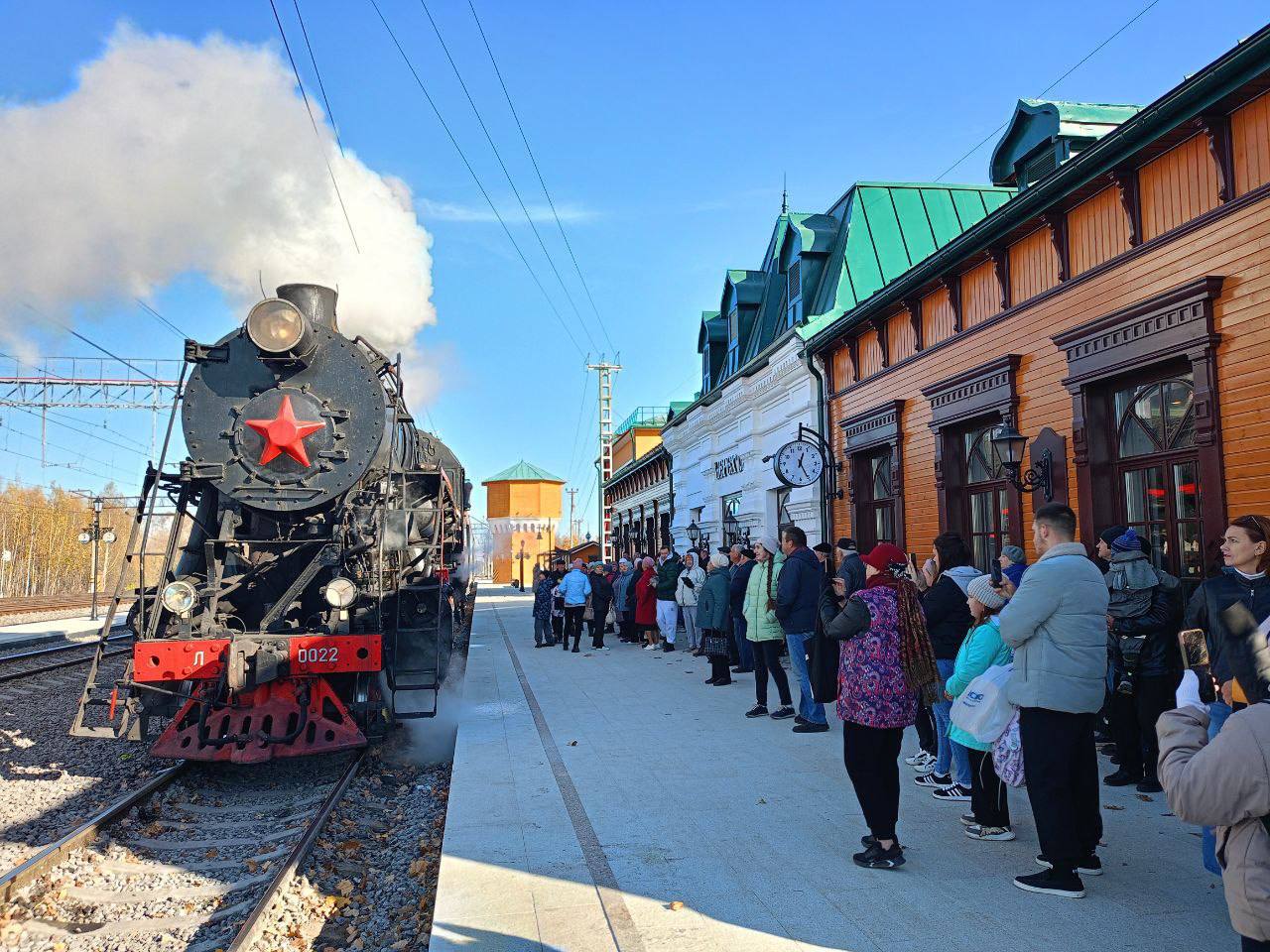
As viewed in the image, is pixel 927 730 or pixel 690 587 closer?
pixel 927 730

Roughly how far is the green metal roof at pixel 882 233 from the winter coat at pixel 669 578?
4178mm

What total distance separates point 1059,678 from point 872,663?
0.85 meters

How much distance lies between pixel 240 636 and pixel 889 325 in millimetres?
8749

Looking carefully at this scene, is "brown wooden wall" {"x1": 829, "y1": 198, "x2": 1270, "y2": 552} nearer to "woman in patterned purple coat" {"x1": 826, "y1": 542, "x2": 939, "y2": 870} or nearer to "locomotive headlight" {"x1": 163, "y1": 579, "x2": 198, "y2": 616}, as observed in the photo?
"woman in patterned purple coat" {"x1": 826, "y1": 542, "x2": 939, "y2": 870}

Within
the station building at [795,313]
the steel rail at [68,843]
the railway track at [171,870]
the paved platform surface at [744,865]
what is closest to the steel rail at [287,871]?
the railway track at [171,870]

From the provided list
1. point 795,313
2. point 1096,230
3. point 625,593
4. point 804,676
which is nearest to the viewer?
point 1096,230

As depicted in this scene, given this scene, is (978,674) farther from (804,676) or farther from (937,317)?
(937,317)

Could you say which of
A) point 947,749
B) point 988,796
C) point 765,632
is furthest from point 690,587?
point 988,796

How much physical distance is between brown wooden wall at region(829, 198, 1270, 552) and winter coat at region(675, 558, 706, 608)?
3.77 m

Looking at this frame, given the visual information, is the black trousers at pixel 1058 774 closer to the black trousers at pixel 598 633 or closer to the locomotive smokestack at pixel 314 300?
the locomotive smokestack at pixel 314 300

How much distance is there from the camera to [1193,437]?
6.86 meters

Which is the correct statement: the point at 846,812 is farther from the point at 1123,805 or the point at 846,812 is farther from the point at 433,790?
the point at 433,790

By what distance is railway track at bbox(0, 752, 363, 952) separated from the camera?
14.5 ft

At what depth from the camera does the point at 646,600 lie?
53.0 feet
